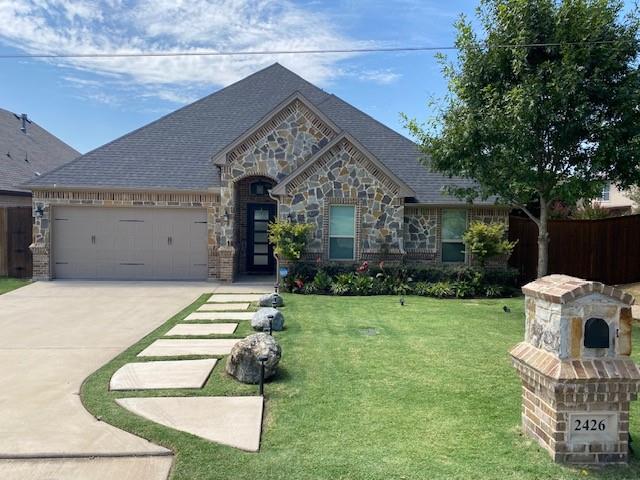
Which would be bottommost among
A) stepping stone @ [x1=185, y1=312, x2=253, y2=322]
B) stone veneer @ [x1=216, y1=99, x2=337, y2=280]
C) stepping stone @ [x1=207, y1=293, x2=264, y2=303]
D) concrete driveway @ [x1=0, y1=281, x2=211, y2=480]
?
concrete driveway @ [x1=0, y1=281, x2=211, y2=480]

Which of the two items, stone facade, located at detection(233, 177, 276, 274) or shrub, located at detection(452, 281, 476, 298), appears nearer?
shrub, located at detection(452, 281, 476, 298)

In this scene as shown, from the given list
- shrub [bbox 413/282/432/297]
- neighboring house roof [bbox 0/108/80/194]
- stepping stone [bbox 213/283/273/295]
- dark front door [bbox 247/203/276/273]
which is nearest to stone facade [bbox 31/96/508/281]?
stepping stone [bbox 213/283/273/295]

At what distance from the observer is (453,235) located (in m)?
14.9

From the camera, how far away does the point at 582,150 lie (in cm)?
1045

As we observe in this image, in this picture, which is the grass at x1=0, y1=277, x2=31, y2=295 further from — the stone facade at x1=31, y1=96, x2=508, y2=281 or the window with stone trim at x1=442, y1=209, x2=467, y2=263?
the window with stone trim at x1=442, y1=209, x2=467, y2=263

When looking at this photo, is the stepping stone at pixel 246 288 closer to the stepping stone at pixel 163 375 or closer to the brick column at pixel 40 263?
the brick column at pixel 40 263

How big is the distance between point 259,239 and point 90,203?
550 centimetres

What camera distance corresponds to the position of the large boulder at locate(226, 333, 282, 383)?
224 inches

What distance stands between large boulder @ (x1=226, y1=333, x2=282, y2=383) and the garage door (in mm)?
9706

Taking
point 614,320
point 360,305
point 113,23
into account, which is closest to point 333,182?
point 360,305

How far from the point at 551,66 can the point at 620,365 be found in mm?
7480

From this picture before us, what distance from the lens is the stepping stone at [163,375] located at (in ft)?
18.4

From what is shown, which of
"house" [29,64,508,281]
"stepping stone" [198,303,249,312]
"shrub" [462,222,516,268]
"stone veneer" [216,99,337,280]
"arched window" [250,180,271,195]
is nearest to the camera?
"stepping stone" [198,303,249,312]

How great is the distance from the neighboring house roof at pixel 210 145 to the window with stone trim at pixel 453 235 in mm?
633
